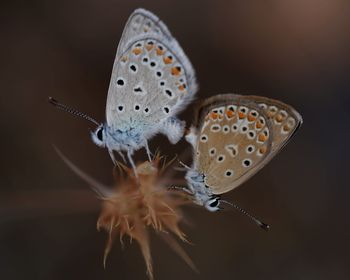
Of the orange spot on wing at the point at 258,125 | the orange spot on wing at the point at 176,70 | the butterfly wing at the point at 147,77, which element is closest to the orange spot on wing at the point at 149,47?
the butterfly wing at the point at 147,77

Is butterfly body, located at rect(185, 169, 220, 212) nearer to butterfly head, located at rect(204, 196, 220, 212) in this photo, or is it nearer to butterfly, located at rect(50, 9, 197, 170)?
butterfly head, located at rect(204, 196, 220, 212)

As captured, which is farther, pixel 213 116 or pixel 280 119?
pixel 213 116

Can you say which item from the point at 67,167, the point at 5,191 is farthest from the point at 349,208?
the point at 5,191

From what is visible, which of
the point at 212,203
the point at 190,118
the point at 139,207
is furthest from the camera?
the point at 190,118

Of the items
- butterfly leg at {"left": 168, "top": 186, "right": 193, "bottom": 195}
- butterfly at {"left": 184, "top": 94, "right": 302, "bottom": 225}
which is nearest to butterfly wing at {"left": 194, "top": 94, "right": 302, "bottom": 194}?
butterfly at {"left": 184, "top": 94, "right": 302, "bottom": 225}

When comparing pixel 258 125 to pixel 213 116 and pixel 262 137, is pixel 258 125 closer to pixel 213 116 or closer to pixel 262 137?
pixel 262 137

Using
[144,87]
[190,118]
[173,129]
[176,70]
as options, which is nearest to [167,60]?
[176,70]
